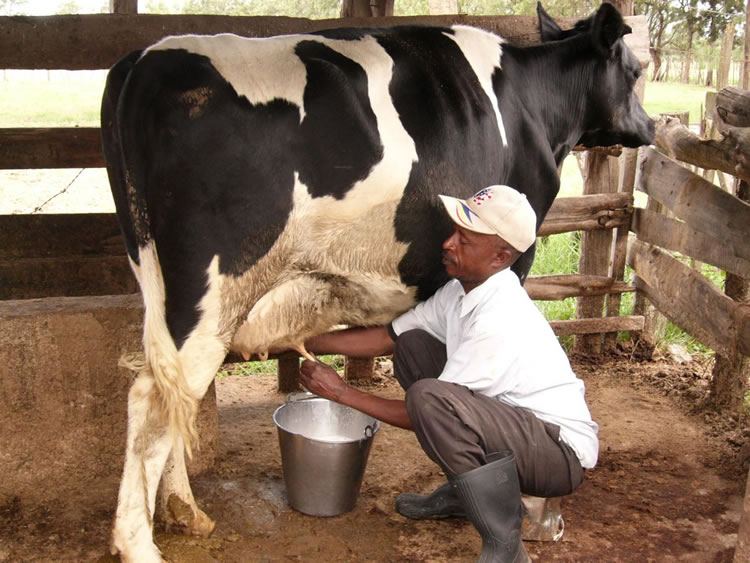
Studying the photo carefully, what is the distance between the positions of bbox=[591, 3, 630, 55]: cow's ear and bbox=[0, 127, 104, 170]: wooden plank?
8.75 ft

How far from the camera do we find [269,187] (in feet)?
9.10

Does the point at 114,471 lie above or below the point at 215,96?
below

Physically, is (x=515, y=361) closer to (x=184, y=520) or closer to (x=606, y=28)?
(x=184, y=520)

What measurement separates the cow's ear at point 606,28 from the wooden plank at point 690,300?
60.4 inches

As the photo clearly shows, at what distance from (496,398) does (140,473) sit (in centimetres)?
133

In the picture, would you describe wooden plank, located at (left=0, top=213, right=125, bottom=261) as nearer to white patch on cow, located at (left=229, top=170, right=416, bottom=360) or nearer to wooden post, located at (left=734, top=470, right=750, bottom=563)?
white patch on cow, located at (left=229, top=170, right=416, bottom=360)

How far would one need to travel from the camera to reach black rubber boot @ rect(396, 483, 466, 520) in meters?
3.50

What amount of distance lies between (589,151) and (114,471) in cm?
381

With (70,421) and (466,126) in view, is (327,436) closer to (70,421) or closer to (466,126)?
(70,421)

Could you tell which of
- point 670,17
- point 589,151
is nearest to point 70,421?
point 589,151

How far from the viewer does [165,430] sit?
9.63 feet

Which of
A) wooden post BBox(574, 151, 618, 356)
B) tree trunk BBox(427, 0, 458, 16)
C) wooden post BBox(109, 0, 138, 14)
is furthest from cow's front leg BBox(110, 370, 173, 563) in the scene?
tree trunk BBox(427, 0, 458, 16)

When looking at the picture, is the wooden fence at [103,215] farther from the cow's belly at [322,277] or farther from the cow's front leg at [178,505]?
the cow's front leg at [178,505]

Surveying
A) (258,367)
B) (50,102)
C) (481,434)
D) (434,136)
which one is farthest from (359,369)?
(50,102)
